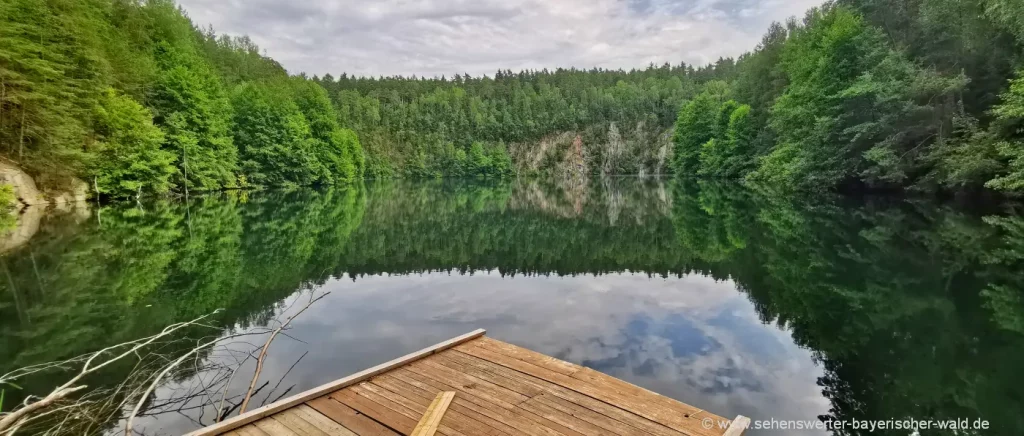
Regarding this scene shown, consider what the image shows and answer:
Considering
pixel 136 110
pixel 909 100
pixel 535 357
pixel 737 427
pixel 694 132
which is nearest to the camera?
pixel 737 427

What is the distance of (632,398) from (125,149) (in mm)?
36017

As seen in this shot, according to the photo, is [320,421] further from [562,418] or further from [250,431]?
[562,418]

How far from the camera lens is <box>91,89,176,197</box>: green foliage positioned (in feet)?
96.8

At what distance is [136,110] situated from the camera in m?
31.2

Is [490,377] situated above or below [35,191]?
below

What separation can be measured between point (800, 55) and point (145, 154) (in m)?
46.4

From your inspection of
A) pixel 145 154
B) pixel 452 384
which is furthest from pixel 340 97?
pixel 452 384

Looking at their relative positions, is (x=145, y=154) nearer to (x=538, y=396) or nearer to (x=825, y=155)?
(x=538, y=396)

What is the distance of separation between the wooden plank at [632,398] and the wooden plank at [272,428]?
224 cm

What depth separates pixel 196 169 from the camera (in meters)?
39.2

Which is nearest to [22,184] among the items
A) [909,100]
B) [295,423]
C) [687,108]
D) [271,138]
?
[271,138]

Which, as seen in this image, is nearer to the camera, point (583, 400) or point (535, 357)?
point (583, 400)

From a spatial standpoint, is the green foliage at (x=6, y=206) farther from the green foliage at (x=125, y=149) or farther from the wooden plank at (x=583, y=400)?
the wooden plank at (x=583, y=400)

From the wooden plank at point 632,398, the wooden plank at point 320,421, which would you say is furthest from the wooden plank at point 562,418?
the wooden plank at point 320,421
